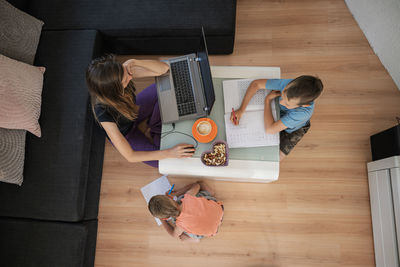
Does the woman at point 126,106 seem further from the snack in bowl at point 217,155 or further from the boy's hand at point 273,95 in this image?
the boy's hand at point 273,95

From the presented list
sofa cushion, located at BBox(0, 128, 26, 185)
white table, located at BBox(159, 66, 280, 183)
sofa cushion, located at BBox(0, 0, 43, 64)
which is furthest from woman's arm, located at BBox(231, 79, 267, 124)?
sofa cushion, located at BBox(0, 0, 43, 64)

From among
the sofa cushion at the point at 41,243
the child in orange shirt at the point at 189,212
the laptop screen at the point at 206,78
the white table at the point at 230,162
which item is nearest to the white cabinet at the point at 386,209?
the white table at the point at 230,162

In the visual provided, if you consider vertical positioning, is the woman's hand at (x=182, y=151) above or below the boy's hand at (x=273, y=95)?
below

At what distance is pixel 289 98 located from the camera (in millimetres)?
1288

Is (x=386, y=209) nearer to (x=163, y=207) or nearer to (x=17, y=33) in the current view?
(x=163, y=207)

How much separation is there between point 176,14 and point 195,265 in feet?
6.04

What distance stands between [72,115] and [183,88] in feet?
2.60

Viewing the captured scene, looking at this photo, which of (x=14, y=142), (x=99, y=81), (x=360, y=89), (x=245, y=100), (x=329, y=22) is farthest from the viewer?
(x=329, y=22)

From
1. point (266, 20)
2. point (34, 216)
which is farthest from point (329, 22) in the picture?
point (34, 216)

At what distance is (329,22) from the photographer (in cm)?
219

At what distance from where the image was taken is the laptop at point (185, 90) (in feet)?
4.68

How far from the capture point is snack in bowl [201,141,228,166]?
1.28 metres

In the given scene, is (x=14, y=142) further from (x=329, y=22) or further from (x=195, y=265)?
(x=329, y=22)

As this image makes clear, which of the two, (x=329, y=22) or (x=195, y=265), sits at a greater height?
(x=329, y=22)
